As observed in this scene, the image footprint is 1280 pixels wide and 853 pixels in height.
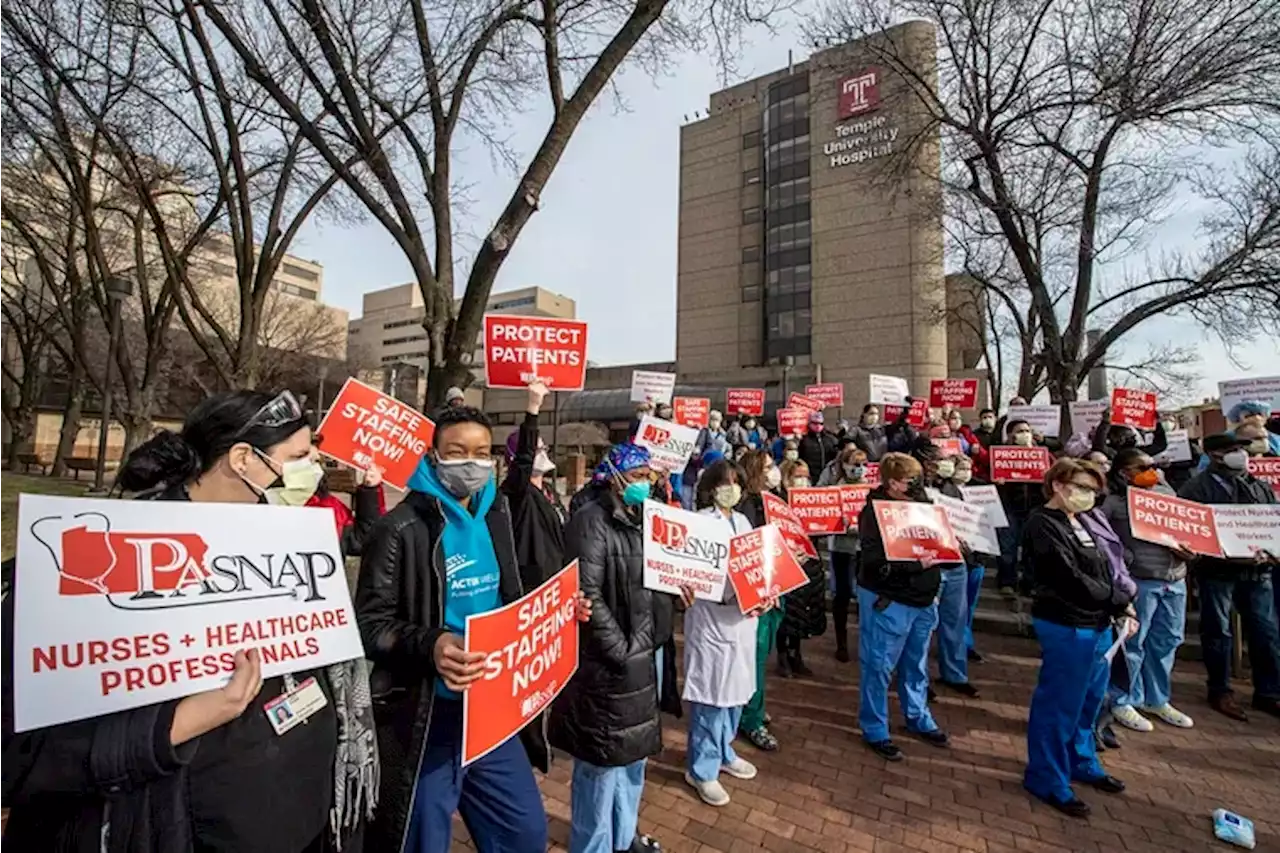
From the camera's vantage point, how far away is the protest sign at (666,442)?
7121mm

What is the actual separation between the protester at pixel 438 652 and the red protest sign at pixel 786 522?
2.94 metres

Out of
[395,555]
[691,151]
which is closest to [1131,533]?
[395,555]

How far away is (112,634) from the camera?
130 cm

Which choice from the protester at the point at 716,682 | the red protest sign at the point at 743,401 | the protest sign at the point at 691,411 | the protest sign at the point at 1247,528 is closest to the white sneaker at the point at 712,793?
the protester at the point at 716,682

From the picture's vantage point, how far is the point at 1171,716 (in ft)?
16.2

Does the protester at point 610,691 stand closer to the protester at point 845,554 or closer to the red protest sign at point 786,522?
the red protest sign at point 786,522

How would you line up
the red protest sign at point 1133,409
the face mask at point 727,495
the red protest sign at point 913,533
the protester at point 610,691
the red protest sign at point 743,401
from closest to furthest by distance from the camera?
the protester at point 610,691 → the face mask at point 727,495 → the red protest sign at point 913,533 → the red protest sign at point 1133,409 → the red protest sign at point 743,401

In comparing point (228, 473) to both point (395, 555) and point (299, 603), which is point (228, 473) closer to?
point (299, 603)

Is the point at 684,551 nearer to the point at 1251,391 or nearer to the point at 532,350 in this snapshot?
the point at 532,350

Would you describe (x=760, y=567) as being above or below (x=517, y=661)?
below

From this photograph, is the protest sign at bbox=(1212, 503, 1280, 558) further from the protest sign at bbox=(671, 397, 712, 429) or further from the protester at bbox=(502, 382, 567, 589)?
the protest sign at bbox=(671, 397, 712, 429)

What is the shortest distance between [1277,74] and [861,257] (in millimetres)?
32257

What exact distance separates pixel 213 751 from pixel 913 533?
4145mm

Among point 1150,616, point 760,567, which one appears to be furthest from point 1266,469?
point 760,567
